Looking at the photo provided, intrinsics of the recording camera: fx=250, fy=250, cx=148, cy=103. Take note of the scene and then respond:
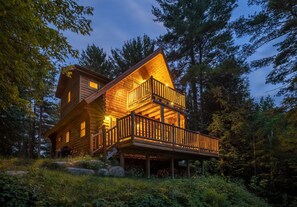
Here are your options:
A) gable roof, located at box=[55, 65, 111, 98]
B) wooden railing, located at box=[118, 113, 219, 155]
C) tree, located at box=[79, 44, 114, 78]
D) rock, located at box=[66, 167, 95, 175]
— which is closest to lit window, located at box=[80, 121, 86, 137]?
gable roof, located at box=[55, 65, 111, 98]

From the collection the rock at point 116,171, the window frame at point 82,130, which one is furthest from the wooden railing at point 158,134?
the window frame at point 82,130

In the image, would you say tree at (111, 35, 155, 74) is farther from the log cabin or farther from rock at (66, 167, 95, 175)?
rock at (66, 167, 95, 175)

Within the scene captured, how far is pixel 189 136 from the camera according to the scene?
13102mm

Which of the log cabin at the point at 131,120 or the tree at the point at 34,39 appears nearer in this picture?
the tree at the point at 34,39

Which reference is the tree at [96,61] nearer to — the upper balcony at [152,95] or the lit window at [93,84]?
the lit window at [93,84]

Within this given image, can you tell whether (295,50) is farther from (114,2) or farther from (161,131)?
(114,2)

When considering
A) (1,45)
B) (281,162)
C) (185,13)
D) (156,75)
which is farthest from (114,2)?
(1,45)

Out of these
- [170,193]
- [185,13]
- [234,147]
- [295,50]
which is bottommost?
[170,193]

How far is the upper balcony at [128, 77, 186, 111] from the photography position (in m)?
13.8

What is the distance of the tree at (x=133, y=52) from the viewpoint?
26.7 meters

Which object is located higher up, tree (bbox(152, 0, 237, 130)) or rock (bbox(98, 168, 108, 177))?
tree (bbox(152, 0, 237, 130))

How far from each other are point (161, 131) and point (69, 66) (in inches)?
220

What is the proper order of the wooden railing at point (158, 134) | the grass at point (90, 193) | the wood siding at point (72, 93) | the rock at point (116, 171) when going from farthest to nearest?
the wood siding at point (72, 93), the wooden railing at point (158, 134), the rock at point (116, 171), the grass at point (90, 193)

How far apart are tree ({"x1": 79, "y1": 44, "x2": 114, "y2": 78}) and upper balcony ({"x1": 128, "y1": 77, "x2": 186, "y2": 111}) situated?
47.0 feet
